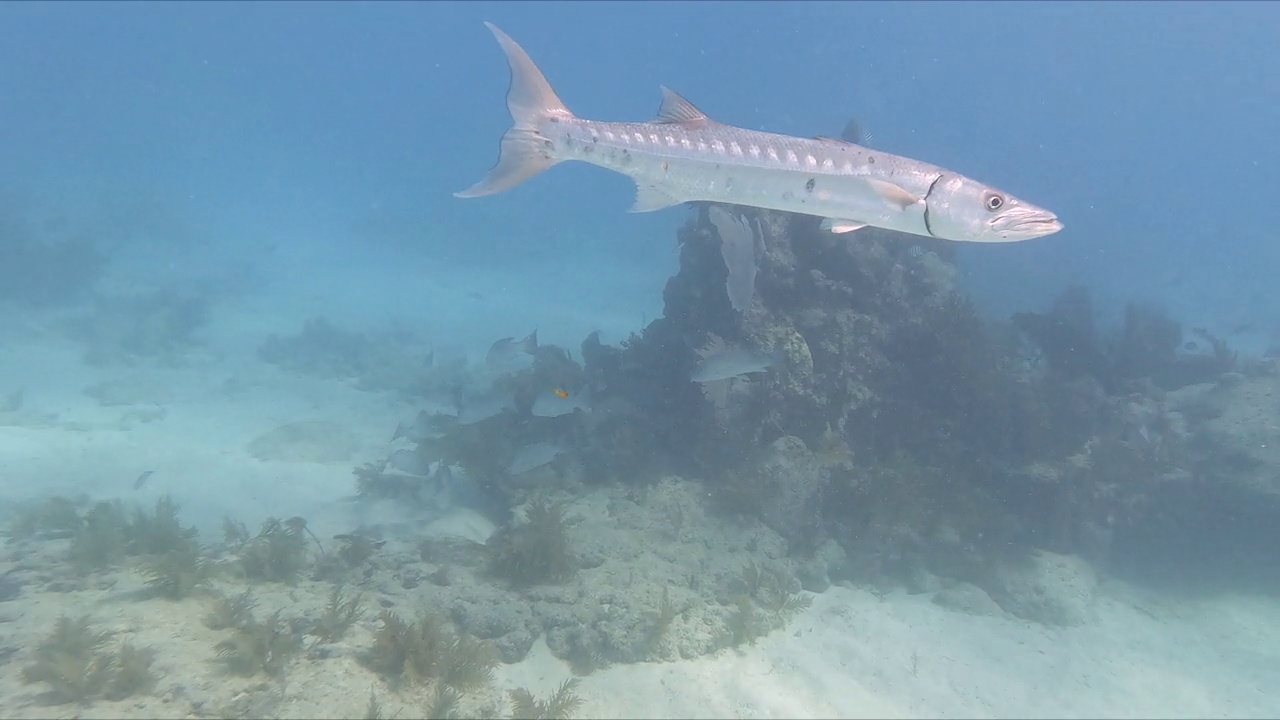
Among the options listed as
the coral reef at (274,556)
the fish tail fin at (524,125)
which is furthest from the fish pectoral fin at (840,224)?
the coral reef at (274,556)

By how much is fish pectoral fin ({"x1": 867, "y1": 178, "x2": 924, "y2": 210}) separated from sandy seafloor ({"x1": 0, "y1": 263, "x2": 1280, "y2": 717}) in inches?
171

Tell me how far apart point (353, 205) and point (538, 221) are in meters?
17.3

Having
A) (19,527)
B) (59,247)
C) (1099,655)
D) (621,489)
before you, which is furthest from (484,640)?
(59,247)

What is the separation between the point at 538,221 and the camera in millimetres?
48000

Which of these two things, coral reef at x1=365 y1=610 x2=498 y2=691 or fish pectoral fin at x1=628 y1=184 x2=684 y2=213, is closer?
fish pectoral fin at x1=628 y1=184 x2=684 y2=213

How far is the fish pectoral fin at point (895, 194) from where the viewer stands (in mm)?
3555

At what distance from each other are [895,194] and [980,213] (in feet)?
1.62

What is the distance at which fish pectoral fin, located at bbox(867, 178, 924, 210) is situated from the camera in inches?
140

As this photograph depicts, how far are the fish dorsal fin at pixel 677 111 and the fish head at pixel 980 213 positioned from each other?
1.76 metres

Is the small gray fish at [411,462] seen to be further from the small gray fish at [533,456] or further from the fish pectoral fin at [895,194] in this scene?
the fish pectoral fin at [895,194]

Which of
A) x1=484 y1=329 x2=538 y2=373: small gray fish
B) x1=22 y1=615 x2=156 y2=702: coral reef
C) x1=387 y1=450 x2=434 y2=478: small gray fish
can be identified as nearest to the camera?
x1=22 y1=615 x2=156 y2=702: coral reef

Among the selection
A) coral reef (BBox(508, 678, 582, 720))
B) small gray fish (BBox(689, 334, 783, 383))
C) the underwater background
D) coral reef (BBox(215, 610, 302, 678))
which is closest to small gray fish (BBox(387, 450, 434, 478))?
the underwater background

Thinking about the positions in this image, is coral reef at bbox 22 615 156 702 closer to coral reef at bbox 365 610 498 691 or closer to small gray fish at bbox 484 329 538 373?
coral reef at bbox 365 610 498 691

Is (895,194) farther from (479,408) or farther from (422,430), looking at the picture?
(422,430)
